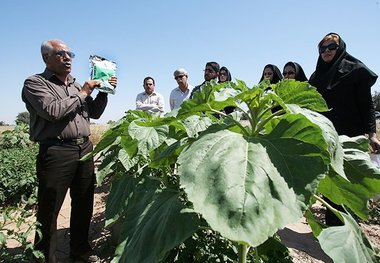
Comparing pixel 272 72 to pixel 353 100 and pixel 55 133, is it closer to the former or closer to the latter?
pixel 353 100

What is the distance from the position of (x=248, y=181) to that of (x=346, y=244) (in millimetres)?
404

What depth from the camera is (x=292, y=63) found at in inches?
163

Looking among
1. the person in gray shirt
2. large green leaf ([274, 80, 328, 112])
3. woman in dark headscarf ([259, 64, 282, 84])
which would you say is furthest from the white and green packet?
woman in dark headscarf ([259, 64, 282, 84])

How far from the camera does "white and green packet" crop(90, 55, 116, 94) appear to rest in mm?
2711

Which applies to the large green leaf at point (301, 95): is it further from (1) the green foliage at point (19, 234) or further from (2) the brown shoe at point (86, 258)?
(2) the brown shoe at point (86, 258)

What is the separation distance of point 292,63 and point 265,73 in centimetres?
48

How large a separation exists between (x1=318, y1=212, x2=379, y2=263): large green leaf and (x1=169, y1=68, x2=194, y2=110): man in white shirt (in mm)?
4186

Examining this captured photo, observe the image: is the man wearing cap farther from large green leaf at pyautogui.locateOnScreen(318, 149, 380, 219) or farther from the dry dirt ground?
large green leaf at pyautogui.locateOnScreen(318, 149, 380, 219)

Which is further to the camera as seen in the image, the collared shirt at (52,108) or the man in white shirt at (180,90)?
the man in white shirt at (180,90)

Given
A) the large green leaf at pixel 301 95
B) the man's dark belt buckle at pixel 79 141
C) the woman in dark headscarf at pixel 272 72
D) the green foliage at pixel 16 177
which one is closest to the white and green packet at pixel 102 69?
the man's dark belt buckle at pixel 79 141

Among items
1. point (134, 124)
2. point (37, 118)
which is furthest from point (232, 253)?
point (37, 118)

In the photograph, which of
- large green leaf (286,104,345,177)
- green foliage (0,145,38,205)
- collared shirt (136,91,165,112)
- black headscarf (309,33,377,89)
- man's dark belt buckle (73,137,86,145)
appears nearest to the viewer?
large green leaf (286,104,345,177)

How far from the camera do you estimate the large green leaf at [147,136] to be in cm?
139

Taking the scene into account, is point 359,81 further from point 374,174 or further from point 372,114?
point 374,174
